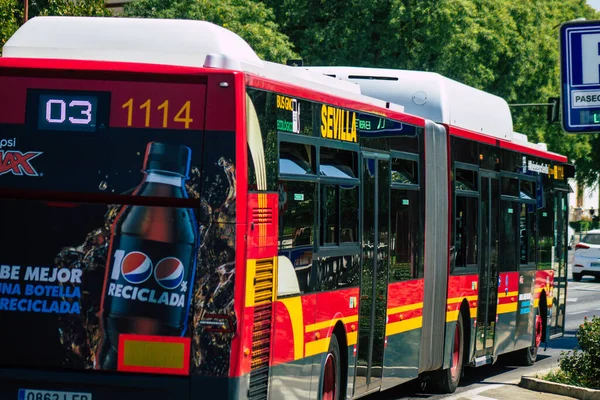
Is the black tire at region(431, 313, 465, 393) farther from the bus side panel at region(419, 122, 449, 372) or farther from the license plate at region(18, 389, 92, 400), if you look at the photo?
the license plate at region(18, 389, 92, 400)

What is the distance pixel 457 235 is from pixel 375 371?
3.27 m

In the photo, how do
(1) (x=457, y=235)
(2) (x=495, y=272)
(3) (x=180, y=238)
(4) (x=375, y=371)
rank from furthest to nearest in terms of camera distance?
(2) (x=495, y=272) < (1) (x=457, y=235) < (4) (x=375, y=371) < (3) (x=180, y=238)

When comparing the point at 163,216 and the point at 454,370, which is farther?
the point at 454,370

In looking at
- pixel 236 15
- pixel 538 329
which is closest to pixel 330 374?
pixel 538 329

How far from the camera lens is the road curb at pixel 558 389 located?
13.8m

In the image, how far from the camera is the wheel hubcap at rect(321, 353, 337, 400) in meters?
10.3

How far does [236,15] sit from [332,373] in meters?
30.8

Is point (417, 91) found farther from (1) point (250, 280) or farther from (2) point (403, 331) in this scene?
(1) point (250, 280)

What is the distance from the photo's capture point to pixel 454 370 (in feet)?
48.9

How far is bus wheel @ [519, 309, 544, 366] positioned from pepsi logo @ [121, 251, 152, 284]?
11270 millimetres

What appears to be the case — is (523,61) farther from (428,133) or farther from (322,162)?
(322,162)

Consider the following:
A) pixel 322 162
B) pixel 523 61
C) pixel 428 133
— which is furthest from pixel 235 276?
pixel 523 61

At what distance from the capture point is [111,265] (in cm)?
793

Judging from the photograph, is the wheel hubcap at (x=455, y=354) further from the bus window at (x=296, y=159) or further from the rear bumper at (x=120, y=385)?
the rear bumper at (x=120, y=385)
